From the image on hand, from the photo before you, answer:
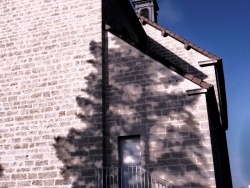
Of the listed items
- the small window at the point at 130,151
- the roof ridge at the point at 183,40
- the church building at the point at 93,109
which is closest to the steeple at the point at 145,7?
the roof ridge at the point at 183,40

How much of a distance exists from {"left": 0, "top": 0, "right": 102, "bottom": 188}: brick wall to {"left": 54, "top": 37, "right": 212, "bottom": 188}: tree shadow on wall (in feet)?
0.10

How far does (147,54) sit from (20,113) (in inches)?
142

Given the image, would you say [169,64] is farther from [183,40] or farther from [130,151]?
[183,40]

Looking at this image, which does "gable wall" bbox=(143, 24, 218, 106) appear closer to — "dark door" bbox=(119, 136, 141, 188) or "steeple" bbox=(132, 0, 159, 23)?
"dark door" bbox=(119, 136, 141, 188)

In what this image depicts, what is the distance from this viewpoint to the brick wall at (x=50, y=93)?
273 inches

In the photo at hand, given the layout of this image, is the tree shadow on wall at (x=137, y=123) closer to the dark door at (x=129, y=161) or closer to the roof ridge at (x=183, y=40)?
the dark door at (x=129, y=161)

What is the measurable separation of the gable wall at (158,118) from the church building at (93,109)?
22 mm

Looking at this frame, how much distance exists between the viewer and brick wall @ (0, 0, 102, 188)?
6922 millimetres

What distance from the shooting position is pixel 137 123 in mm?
6871

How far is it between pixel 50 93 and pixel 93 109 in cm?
135

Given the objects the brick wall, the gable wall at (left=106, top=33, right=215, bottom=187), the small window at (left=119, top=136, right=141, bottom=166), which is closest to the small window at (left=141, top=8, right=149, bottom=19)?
the brick wall

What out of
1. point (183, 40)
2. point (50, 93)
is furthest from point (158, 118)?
point (183, 40)

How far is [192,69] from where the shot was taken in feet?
36.7

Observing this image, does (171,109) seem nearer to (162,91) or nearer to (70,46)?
(162,91)
